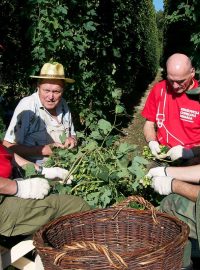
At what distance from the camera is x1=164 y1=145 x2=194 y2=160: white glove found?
4020 mm

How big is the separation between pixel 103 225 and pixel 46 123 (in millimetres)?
1683

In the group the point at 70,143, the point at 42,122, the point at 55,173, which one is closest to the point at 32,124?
the point at 42,122

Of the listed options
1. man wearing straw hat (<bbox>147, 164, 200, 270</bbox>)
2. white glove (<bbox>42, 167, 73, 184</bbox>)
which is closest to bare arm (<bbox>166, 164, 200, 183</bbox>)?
man wearing straw hat (<bbox>147, 164, 200, 270</bbox>)

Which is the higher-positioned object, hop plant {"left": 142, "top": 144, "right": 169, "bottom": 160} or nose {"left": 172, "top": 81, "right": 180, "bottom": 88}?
nose {"left": 172, "top": 81, "right": 180, "bottom": 88}

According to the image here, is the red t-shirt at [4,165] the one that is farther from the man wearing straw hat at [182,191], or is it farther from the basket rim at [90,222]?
the man wearing straw hat at [182,191]

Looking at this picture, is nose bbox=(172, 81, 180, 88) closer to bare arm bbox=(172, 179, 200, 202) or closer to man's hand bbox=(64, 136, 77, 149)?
man's hand bbox=(64, 136, 77, 149)

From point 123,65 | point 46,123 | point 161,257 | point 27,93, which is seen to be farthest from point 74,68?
point 161,257

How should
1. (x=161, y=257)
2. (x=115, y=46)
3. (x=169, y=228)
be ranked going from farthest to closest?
(x=115, y=46), (x=169, y=228), (x=161, y=257)

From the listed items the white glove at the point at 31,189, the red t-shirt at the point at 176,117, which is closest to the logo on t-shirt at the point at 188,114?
the red t-shirt at the point at 176,117

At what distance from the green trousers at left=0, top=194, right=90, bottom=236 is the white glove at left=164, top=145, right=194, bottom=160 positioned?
1423 millimetres

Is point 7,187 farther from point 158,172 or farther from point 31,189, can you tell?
point 158,172

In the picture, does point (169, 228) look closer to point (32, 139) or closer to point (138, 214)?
point (138, 214)

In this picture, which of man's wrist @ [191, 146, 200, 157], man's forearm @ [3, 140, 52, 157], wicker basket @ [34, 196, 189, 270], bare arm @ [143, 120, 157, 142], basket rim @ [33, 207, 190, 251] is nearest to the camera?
wicker basket @ [34, 196, 189, 270]

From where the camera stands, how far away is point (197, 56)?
19.9 ft
